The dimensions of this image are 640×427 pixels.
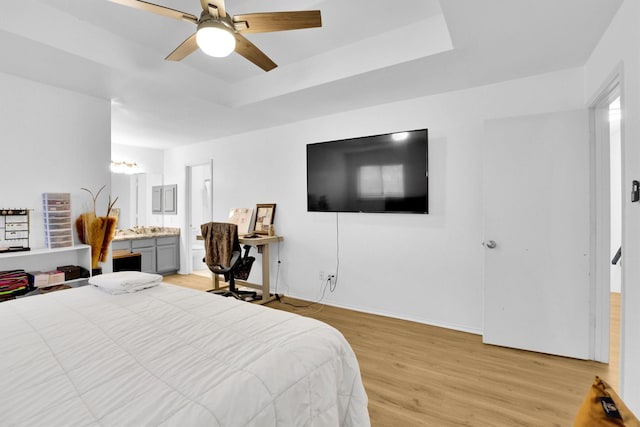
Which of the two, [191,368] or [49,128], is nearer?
[191,368]

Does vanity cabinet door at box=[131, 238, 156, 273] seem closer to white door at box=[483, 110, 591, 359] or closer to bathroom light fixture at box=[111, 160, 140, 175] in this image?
bathroom light fixture at box=[111, 160, 140, 175]

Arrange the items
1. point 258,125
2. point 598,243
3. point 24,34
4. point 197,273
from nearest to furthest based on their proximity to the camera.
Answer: point 24,34, point 598,243, point 258,125, point 197,273

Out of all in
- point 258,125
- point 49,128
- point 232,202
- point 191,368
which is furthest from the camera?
point 232,202

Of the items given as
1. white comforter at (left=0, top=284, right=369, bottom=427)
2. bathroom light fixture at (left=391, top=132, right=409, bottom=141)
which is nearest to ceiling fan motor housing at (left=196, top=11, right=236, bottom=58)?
white comforter at (left=0, top=284, right=369, bottom=427)

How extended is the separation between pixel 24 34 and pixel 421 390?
141 inches

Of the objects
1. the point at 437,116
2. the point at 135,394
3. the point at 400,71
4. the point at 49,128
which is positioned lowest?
the point at 135,394

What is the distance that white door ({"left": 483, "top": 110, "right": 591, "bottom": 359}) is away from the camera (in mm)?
2506

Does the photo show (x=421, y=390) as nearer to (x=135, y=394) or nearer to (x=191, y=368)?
(x=191, y=368)

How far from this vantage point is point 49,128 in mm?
2838

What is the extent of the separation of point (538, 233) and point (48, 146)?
4408 mm

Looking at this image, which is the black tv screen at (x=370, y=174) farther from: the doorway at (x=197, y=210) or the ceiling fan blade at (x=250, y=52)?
the doorway at (x=197, y=210)

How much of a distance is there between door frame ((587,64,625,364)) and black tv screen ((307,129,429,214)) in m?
1.29

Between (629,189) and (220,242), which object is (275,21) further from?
(220,242)

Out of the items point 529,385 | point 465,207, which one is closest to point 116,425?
point 529,385
